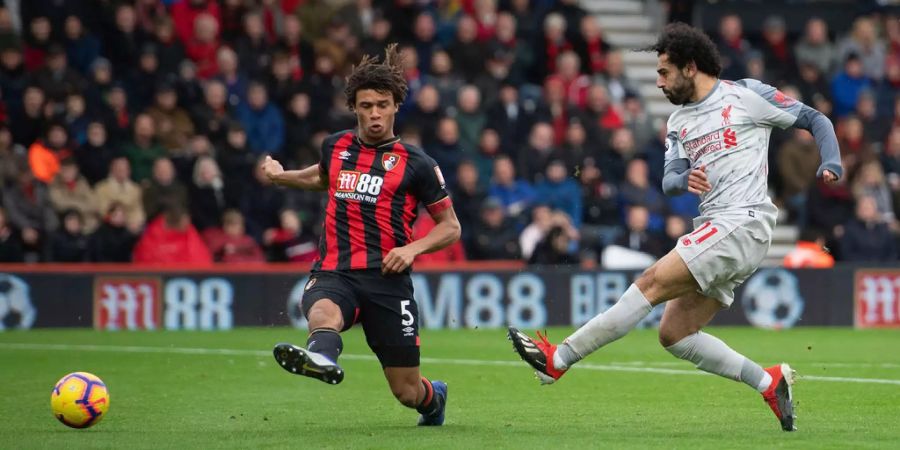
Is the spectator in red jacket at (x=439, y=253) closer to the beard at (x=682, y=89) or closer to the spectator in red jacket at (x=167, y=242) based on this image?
the spectator in red jacket at (x=167, y=242)

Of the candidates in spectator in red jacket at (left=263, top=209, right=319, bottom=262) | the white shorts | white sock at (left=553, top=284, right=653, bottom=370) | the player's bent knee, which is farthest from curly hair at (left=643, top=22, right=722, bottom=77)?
spectator in red jacket at (left=263, top=209, right=319, bottom=262)

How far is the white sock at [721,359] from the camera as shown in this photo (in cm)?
884

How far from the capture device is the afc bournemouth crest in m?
8.82

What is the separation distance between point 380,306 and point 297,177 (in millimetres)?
1081

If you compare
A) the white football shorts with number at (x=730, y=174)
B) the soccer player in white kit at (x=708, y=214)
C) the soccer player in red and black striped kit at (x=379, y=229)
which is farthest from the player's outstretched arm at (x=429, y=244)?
the white football shorts with number at (x=730, y=174)

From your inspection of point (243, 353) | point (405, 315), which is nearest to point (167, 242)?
point (243, 353)

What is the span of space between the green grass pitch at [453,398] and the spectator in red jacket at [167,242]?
143 centimetres

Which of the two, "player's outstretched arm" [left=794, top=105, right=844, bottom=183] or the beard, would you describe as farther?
the beard

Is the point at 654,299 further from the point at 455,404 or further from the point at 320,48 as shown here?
the point at 320,48

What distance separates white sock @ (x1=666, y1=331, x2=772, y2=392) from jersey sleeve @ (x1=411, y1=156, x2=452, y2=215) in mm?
1545

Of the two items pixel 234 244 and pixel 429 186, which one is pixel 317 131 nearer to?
pixel 234 244

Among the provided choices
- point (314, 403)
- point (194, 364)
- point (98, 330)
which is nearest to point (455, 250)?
point (98, 330)

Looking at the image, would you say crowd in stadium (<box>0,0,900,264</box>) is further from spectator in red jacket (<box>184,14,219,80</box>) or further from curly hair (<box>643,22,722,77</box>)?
curly hair (<box>643,22,722,77</box>)

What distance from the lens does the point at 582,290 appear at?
738 inches
